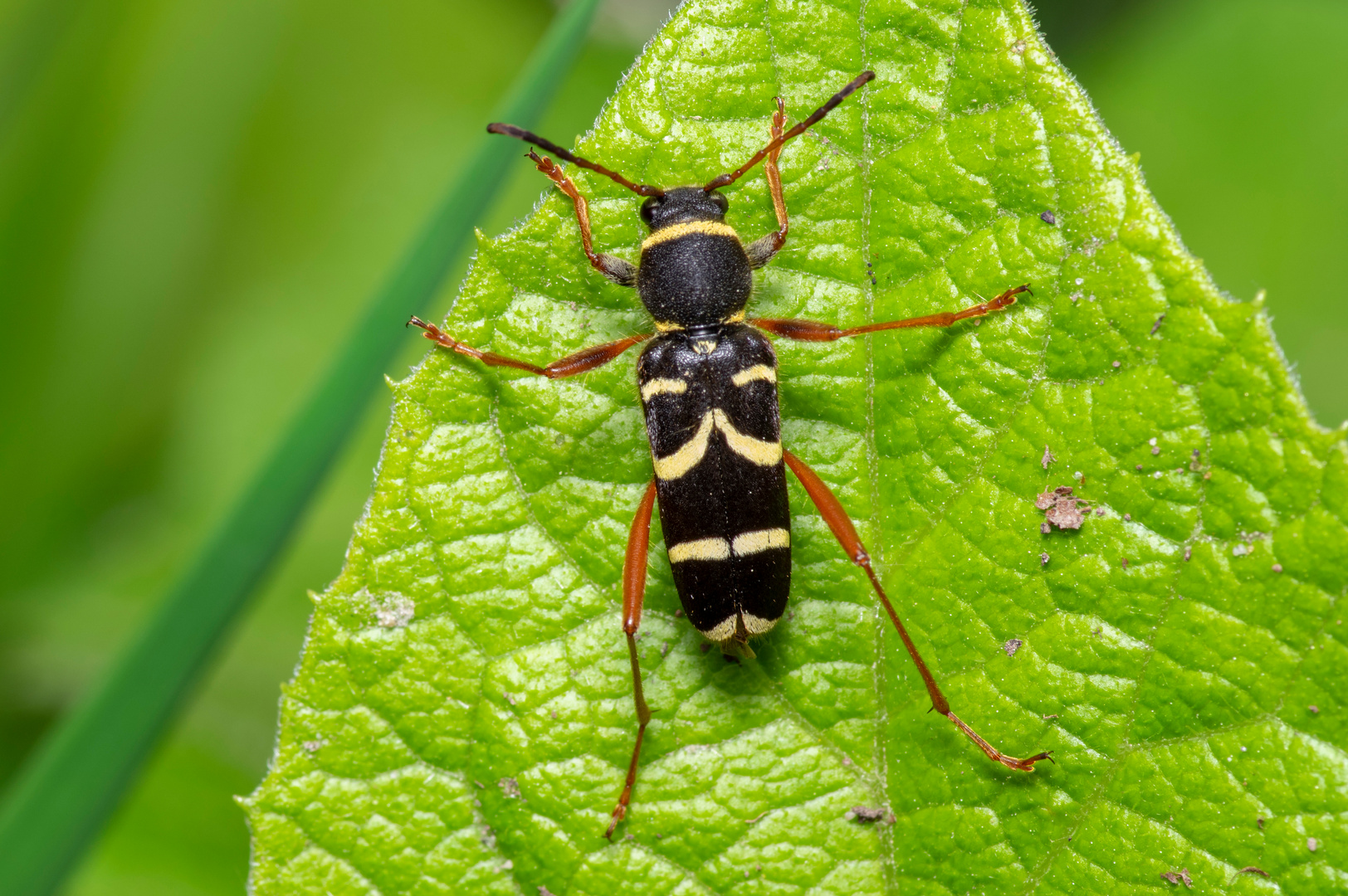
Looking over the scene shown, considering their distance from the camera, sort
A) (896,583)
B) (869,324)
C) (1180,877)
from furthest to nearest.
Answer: (869,324)
(896,583)
(1180,877)

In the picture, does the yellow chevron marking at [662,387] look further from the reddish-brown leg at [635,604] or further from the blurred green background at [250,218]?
the blurred green background at [250,218]

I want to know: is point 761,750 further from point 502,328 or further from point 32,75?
point 32,75

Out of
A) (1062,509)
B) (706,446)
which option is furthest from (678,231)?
(1062,509)

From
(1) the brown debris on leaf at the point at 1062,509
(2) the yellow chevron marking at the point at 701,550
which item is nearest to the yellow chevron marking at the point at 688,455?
(2) the yellow chevron marking at the point at 701,550

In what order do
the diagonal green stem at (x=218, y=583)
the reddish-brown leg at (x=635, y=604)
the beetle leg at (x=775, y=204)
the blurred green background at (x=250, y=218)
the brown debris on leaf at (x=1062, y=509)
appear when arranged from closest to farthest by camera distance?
the brown debris on leaf at (x=1062, y=509)
the reddish-brown leg at (x=635, y=604)
the beetle leg at (x=775, y=204)
the diagonal green stem at (x=218, y=583)
the blurred green background at (x=250, y=218)

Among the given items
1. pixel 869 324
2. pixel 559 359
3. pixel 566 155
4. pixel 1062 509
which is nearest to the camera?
pixel 1062 509

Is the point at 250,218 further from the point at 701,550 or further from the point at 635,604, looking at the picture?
the point at 635,604

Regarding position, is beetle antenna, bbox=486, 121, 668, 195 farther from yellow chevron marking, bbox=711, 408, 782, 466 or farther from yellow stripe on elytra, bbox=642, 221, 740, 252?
yellow chevron marking, bbox=711, 408, 782, 466
